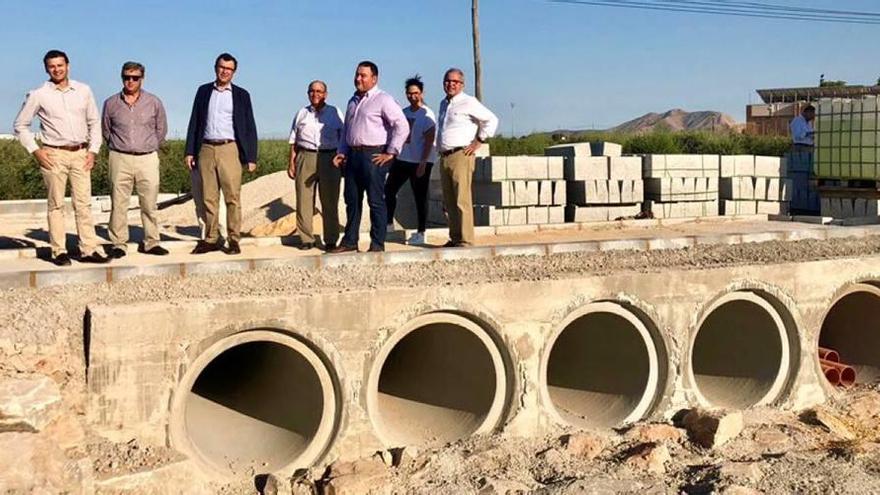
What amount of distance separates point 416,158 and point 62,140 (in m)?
3.62

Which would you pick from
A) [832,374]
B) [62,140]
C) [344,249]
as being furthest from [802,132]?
[62,140]

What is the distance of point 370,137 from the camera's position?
7648 mm

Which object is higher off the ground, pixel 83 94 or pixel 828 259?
pixel 83 94

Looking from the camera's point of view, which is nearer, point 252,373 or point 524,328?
point 524,328

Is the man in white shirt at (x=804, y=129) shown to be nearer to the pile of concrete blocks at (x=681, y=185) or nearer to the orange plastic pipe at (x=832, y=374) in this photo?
the pile of concrete blocks at (x=681, y=185)

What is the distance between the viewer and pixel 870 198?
12.7 metres

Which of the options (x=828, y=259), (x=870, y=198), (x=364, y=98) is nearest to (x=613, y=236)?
(x=828, y=259)

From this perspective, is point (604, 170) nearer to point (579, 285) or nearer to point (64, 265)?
point (579, 285)

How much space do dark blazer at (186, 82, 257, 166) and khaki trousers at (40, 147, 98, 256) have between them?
0.94 m

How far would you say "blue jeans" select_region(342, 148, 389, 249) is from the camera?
7.73 metres

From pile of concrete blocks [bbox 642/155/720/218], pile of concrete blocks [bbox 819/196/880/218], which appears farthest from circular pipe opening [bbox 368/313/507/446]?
pile of concrete blocks [bbox 819/196/880/218]

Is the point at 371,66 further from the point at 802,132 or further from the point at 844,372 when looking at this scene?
the point at 802,132

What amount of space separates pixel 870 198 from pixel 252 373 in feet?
30.2

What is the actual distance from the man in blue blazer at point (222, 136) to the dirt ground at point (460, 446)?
1.17 m
